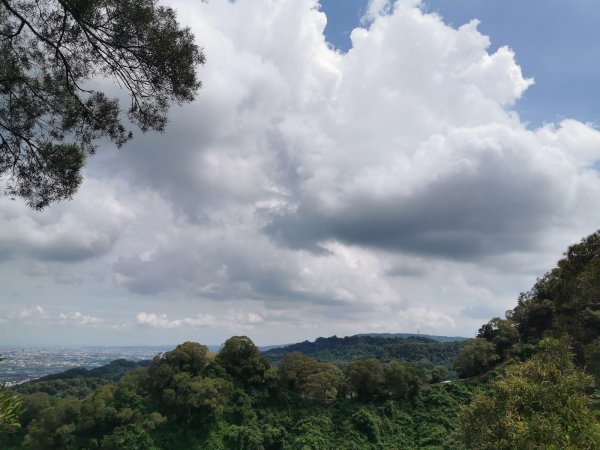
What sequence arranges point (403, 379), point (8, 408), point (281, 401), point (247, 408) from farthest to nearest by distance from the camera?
point (281, 401)
point (403, 379)
point (247, 408)
point (8, 408)

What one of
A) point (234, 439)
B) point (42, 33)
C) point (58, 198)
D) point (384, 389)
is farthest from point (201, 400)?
point (42, 33)

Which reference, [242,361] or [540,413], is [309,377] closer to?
[242,361]

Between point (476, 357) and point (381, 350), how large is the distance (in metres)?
89.3

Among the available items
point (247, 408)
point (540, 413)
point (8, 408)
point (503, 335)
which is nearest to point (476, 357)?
point (503, 335)

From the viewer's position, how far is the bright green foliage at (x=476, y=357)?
45375mm

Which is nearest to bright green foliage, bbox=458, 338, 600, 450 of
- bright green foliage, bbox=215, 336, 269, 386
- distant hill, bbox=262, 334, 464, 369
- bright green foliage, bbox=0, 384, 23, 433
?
bright green foliage, bbox=0, 384, 23, 433

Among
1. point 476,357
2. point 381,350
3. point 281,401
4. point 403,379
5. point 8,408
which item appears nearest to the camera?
point 8,408

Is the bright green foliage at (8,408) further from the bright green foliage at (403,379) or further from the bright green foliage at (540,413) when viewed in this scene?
the bright green foliage at (403,379)

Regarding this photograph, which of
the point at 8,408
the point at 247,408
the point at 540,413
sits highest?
the point at 8,408

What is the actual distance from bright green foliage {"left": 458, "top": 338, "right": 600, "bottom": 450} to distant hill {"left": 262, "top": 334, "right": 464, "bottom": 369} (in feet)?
267

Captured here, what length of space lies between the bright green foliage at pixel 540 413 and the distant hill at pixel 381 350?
267ft

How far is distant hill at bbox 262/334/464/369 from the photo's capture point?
375 ft

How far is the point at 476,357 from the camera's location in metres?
45.8

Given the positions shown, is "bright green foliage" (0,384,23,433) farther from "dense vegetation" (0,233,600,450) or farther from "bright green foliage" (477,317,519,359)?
"bright green foliage" (477,317,519,359)
